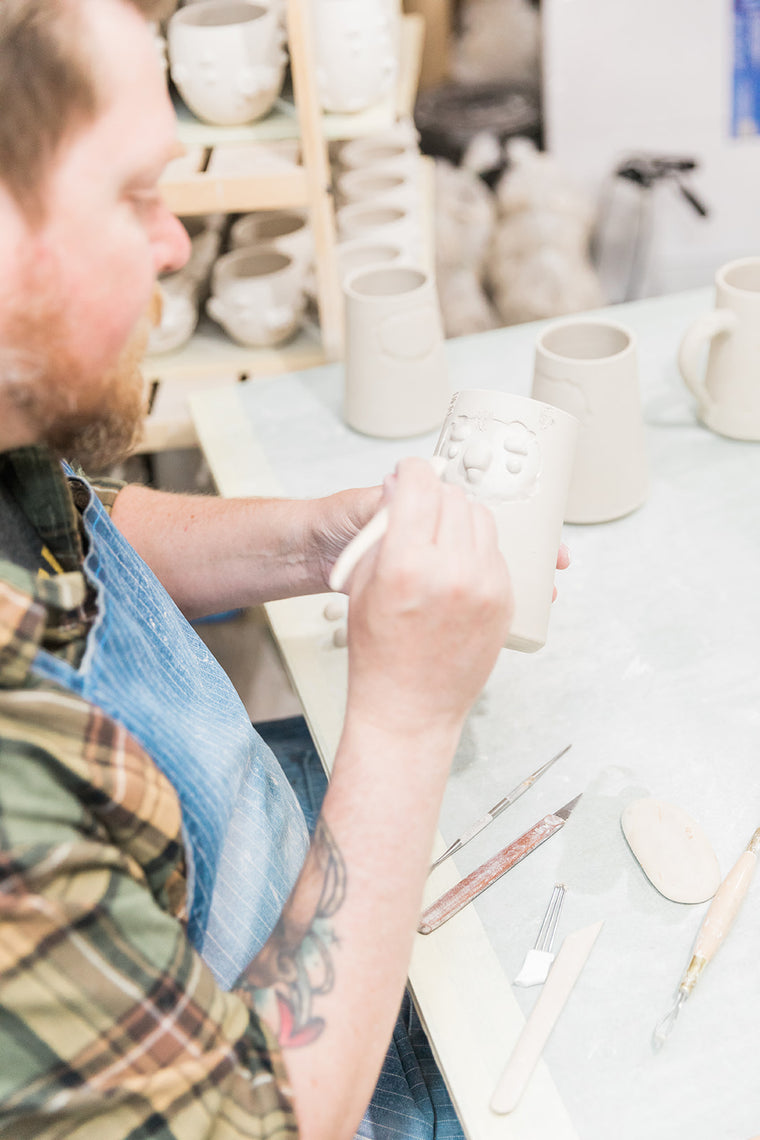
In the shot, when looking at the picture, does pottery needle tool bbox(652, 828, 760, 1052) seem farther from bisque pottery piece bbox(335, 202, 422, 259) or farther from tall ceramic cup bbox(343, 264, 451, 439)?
bisque pottery piece bbox(335, 202, 422, 259)

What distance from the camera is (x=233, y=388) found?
1.30 metres

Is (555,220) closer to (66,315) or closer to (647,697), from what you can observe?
(647,697)

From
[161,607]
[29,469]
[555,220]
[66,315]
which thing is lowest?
[555,220]

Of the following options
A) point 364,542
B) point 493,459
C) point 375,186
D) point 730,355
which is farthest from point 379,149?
point 364,542

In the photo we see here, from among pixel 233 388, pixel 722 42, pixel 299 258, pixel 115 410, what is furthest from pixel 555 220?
pixel 115 410

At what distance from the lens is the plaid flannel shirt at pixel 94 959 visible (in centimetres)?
48

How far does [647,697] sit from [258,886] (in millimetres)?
348

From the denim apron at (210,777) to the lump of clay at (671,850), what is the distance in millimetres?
232

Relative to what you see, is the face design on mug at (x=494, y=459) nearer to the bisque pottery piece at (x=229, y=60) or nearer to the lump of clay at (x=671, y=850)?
the lump of clay at (x=671, y=850)

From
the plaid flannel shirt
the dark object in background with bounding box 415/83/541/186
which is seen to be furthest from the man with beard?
Result: the dark object in background with bounding box 415/83/541/186

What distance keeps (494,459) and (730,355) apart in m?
0.44

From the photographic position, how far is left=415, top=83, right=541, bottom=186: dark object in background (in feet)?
8.37

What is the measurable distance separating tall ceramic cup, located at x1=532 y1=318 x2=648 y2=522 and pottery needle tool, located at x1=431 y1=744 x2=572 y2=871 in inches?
12.0

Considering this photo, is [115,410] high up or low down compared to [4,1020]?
up
